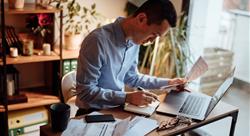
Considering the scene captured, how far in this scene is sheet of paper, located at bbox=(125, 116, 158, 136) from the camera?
146 centimetres

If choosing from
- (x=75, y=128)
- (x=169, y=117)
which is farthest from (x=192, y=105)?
(x=75, y=128)

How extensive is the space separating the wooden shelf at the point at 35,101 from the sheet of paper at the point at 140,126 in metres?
1.29

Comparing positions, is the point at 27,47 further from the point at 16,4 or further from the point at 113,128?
the point at 113,128

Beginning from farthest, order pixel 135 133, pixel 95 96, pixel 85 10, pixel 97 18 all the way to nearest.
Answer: pixel 97 18
pixel 85 10
pixel 95 96
pixel 135 133

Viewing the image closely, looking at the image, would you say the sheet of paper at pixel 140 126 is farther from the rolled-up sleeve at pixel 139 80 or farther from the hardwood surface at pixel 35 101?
the hardwood surface at pixel 35 101

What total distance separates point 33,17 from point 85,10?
0.46 metres

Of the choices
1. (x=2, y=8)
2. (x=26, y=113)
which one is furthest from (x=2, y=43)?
(x=26, y=113)

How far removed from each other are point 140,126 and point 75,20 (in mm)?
1698

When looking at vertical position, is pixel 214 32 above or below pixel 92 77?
above

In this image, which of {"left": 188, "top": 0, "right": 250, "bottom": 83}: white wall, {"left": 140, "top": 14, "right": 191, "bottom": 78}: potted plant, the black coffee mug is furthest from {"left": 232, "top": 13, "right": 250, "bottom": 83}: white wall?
the black coffee mug

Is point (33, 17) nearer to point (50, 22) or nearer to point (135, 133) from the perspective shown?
point (50, 22)

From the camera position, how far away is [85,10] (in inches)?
113

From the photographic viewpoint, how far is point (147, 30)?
5.70 ft

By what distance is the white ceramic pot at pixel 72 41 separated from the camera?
9.20 feet
